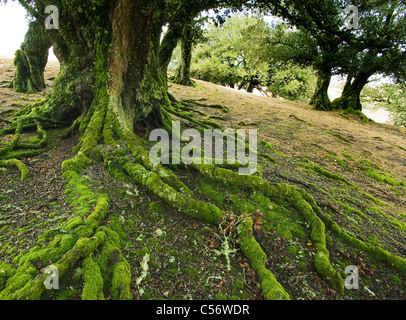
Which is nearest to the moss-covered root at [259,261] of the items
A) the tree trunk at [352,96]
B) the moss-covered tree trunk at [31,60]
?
the moss-covered tree trunk at [31,60]

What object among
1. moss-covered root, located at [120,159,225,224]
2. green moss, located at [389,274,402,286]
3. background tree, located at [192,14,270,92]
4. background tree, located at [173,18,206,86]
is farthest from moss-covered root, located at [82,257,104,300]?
background tree, located at [192,14,270,92]

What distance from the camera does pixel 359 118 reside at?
52.0 ft

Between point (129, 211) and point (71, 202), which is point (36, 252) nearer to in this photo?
point (71, 202)

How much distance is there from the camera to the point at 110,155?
5113 mm

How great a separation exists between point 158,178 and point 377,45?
1529 cm

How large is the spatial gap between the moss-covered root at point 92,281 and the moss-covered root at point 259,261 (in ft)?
6.74

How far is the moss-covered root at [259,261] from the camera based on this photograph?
3012 mm

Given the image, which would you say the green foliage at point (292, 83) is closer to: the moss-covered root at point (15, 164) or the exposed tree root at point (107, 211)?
the exposed tree root at point (107, 211)

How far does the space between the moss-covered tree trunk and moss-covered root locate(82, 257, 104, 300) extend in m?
10.2

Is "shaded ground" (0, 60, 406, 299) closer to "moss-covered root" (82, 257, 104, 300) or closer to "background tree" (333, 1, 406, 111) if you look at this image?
"moss-covered root" (82, 257, 104, 300)

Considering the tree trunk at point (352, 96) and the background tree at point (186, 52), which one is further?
the tree trunk at point (352, 96)

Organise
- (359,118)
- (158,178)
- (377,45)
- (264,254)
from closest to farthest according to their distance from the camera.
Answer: (264,254) → (158,178) → (377,45) → (359,118)
